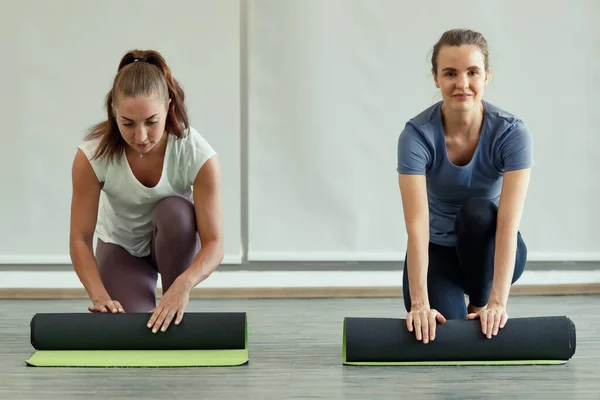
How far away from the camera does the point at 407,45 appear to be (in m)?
3.36

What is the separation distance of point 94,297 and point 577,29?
83.6 inches

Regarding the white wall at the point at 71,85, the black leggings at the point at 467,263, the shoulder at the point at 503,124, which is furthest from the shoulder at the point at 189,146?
the white wall at the point at 71,85

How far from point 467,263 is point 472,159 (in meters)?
0.29

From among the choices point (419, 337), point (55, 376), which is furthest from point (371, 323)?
point (55, 376)

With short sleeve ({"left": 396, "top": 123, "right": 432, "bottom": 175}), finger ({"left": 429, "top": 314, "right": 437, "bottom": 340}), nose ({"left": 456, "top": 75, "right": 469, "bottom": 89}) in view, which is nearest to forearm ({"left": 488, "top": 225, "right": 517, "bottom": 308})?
finger ({"left": 429, "top": 314, "right": 437, "bottom": 340})

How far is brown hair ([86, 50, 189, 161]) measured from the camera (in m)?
2.20

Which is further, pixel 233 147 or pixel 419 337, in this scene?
pixel 233 147

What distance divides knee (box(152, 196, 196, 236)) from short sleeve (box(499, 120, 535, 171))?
85 cm

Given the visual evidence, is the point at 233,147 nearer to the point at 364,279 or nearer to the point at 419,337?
the point at 364,279

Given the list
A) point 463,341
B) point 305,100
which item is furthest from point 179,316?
point 305,100

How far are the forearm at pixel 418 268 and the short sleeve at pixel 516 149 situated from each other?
0.29 metres

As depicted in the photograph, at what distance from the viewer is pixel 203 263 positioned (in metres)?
2.31

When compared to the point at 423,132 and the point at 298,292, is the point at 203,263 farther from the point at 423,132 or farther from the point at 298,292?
the point at 298,292

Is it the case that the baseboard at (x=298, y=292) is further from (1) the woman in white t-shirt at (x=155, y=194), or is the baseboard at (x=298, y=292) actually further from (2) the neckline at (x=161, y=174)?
(2) the neckline at (x=161, y=174)
